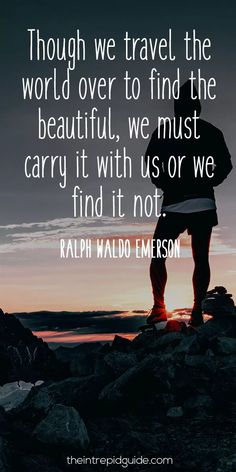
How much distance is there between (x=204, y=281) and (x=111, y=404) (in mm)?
3661

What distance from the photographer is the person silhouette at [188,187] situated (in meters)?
10.4

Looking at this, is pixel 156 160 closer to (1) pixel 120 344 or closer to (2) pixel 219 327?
(2) pixel 219 327

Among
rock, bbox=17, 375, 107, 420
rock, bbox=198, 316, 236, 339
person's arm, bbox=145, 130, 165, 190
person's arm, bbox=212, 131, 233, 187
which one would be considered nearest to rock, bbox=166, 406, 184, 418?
rock, bbox=17, 375, 107, 420

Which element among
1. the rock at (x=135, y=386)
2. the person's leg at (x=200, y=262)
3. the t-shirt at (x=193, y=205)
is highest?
the t-shirt at (x=193, y=205)

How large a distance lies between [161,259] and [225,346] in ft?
6.17

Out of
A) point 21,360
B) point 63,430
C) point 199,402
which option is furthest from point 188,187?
point 21,360

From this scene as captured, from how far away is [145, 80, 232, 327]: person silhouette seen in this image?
34.0 ft

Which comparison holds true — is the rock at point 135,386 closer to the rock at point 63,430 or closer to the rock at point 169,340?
the rock at point 63,430

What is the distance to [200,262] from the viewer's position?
10852 mm

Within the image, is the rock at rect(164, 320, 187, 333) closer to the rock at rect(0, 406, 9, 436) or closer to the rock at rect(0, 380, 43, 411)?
the rock at rect(0, 380, 43, 411)

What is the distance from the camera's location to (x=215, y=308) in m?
11.6

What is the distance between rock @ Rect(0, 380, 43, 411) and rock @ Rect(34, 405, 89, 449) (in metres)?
2.10

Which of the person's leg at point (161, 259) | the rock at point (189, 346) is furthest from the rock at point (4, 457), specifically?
the person's leg at point (161, 259)

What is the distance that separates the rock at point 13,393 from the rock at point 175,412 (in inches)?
97.6
